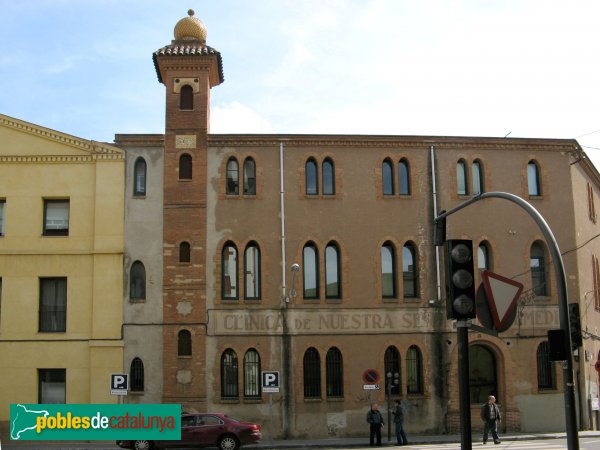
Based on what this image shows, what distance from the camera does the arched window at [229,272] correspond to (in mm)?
31734

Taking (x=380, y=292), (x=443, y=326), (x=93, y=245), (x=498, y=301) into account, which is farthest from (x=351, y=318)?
(x=498, y=301)

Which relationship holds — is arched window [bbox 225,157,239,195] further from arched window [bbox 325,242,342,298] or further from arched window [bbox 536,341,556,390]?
arched window [bbox 536,341,556,390]

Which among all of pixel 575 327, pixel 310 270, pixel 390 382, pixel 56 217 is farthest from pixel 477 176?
pixel 575 327

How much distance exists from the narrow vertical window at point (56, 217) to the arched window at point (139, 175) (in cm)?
281

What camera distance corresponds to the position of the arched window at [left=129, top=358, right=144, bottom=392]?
3088 cm

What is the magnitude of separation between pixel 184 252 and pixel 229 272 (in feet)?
6.12

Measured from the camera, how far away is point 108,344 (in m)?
31.0

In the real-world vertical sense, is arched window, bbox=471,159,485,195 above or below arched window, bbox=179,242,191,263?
above

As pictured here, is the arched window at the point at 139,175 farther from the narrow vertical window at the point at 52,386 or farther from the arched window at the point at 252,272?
the narrow vertical window at the point at 52,386

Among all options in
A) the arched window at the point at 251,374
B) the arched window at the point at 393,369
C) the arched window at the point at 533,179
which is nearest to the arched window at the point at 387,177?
the arched window at the point at 533,179

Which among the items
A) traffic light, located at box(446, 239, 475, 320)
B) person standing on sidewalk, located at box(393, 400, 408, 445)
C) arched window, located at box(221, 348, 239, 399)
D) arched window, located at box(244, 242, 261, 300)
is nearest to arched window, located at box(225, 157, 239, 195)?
arched window, located at box(244, 242, 261, 300)

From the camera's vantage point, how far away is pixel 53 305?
31.8 metres

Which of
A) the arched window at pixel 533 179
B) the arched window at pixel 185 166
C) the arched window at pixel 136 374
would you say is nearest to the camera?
the arched window at pixel 136 374

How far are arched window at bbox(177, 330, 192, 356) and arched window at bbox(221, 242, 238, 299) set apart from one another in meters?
1.96
